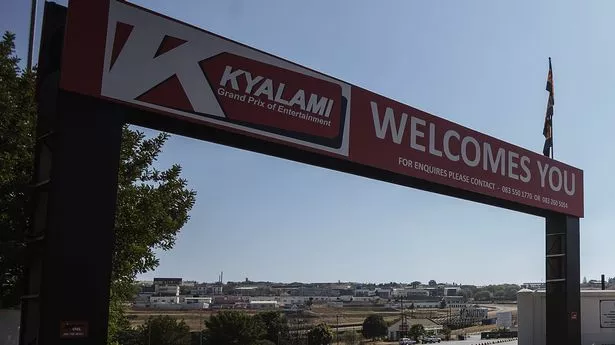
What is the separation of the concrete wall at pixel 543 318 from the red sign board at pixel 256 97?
674 cm

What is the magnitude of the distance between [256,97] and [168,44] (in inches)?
61.3

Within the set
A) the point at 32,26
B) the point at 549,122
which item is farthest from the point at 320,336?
the point at 32,26

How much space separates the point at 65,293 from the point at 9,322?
285cm

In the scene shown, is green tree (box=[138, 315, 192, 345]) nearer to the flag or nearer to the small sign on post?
the flag

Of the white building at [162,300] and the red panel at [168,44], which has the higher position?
the red panel at [168,44]

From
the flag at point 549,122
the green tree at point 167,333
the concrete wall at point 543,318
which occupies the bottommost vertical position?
the green tree at point 167,333

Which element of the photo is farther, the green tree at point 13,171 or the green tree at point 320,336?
the green tree at point 320,336

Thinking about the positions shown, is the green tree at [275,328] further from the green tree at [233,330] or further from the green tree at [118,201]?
the green tree at [118,201]

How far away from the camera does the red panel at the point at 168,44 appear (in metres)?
8.18

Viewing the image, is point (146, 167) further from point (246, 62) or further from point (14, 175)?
point (246, 62)

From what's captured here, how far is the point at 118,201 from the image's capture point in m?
10.3

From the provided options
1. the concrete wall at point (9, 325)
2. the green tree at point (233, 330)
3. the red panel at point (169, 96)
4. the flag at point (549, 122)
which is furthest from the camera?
the green tree at point (233, 330)

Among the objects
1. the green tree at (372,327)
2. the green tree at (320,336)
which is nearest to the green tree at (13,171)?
the green tree at (320,336)

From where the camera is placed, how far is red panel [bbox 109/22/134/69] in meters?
7.67
